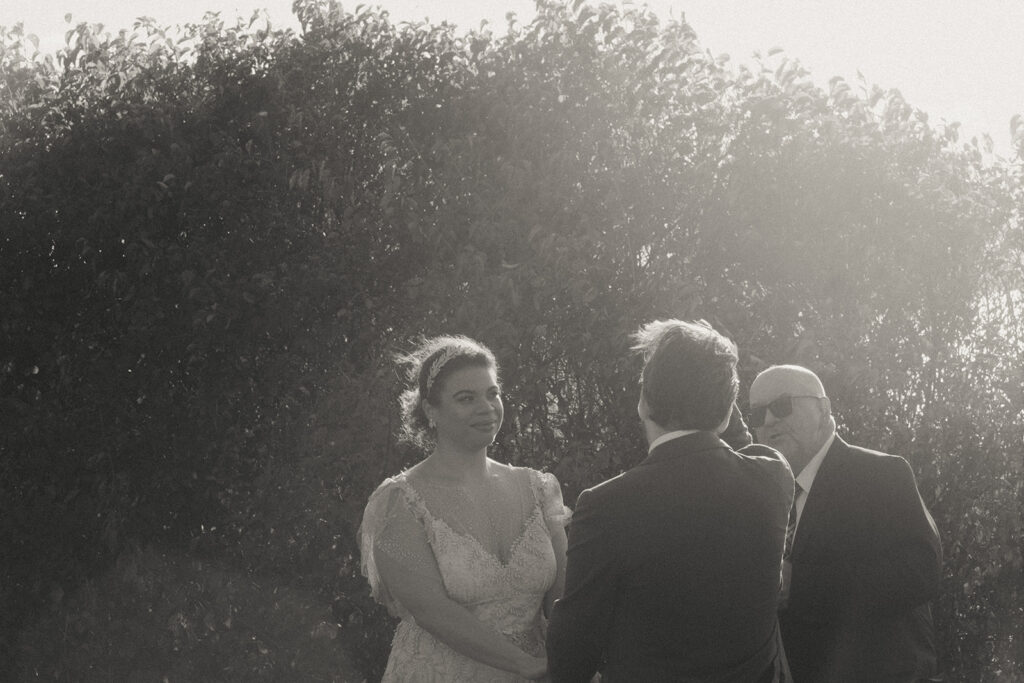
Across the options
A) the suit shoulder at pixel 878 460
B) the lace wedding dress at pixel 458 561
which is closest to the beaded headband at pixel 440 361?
the lace wedding dress at pixel 458 561

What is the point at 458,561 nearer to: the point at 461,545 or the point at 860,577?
the point at 461,545

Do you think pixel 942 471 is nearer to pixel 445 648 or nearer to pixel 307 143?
pixel 445 648

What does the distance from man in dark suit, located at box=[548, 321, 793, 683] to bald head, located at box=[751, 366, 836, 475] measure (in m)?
1.27

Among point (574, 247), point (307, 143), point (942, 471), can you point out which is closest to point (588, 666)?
point (574, 247)

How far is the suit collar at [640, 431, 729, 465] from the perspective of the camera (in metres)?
2.96

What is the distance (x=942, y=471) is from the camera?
6039 mm

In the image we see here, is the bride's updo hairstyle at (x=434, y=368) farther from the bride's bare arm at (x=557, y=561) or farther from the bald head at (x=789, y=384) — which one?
the bald head at (x=789, y=384)

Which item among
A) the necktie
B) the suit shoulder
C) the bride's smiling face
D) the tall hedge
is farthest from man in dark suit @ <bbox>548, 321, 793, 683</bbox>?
the tall hedge

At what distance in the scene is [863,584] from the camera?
3.86 metres

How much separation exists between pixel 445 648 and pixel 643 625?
1.19m

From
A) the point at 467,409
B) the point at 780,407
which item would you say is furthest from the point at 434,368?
the point at 780,407

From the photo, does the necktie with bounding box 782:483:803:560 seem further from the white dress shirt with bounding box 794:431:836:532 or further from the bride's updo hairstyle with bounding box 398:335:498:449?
the bride's updo hairstyle with bounding box 398:335:498:449

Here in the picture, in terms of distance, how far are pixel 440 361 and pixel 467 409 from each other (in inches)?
7.5

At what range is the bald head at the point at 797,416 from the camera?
168 inches
